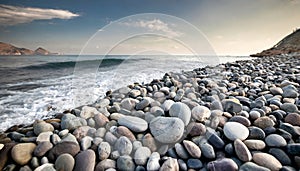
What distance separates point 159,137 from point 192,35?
2621 mm

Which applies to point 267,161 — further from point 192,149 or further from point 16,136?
point 16,136

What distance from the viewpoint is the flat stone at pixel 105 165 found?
1.29 meters

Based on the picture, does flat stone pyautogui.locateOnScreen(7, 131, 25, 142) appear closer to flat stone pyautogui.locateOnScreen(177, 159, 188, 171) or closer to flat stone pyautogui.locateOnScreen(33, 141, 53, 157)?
flat stone pyautogui.locateOnScreen(33, 141, 53, 157)

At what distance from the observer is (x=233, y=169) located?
1.18m

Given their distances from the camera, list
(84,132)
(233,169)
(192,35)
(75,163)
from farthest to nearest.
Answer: (192,35)
(84,132)
(75,163)
(233,169)

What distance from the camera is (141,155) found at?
1381 millimetres

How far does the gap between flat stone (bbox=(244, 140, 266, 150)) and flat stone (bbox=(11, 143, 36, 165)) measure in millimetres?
1720

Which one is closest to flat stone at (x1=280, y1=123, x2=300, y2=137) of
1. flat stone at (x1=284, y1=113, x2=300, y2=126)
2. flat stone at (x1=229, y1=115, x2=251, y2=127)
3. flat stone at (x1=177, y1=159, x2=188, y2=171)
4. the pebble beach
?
the pebble beach

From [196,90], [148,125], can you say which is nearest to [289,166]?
[148,125]

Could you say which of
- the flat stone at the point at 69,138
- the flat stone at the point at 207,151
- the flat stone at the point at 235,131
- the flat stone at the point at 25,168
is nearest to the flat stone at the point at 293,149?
the flat stone at the point at 235,131

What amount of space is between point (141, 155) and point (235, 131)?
0.84 meters

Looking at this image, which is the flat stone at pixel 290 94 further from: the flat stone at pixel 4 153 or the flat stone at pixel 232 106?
the flat stone at pixel 4 153

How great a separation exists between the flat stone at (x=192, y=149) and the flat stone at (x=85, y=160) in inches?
28.9

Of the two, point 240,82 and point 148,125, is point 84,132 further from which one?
point 240,82
